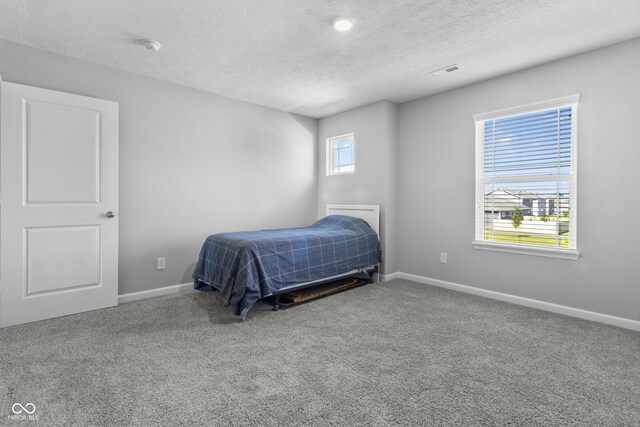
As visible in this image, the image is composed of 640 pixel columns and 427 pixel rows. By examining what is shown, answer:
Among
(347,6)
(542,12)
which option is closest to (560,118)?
(542,12)

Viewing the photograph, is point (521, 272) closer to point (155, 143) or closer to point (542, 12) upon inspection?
point (542, 12)

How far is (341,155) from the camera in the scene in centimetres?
479

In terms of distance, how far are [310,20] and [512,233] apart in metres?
2.74

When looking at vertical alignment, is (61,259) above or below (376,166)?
below

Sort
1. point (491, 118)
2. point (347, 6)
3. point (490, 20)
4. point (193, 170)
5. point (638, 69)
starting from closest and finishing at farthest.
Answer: point (347, 6), point (490, 20), point (638, 69), point (491, 118), point (193, 170)

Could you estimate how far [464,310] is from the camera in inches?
118

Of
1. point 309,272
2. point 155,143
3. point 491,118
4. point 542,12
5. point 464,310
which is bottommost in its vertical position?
point 464,310

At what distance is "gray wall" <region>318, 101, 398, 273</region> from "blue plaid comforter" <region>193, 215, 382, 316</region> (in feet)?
1.63

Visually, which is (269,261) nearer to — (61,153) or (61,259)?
(61,259)

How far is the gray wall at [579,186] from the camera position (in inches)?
102

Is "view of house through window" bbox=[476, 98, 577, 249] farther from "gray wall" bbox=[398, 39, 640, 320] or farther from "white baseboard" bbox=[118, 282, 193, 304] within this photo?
"white baseboard" bbox=[118, 282, 193, 304]

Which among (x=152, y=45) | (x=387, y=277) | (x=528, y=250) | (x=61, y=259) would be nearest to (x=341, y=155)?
(x=387, y=277)

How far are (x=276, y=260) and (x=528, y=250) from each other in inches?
94.7

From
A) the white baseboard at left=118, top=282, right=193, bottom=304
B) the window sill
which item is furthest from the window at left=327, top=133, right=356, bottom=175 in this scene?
the white baseboard at left=118, top=282, right=193, bottom=304
